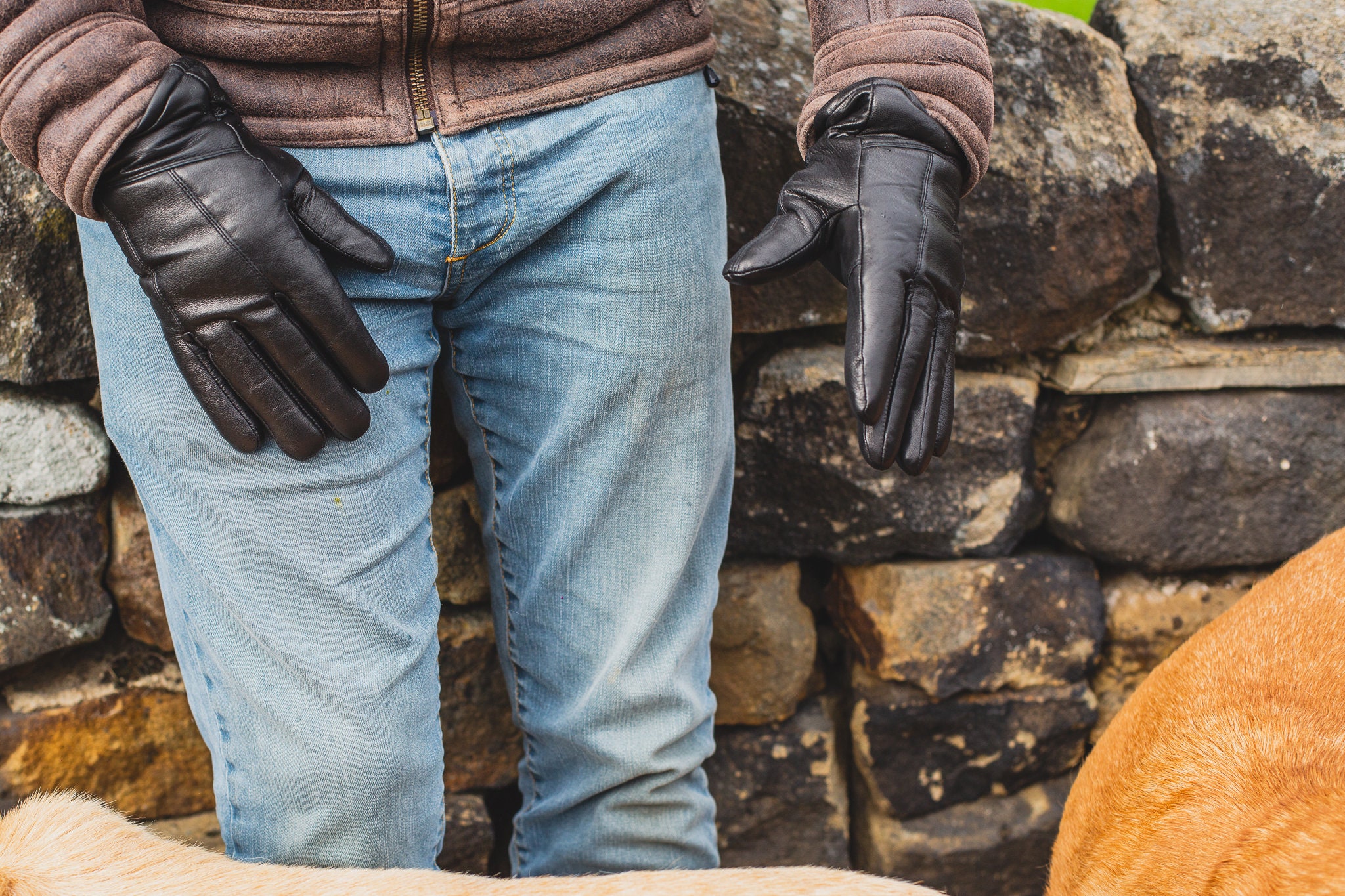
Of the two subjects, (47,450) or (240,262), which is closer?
(240,262)

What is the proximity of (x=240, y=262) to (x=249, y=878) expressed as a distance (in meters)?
0.52

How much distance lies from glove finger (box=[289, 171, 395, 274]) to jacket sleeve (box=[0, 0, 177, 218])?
0.46ft

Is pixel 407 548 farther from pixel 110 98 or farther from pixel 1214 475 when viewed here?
pixel 1214 475

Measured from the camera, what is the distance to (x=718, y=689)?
1.70m

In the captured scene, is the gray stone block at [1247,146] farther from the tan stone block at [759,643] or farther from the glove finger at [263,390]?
the glove finger at [263,390]

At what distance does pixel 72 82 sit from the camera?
82 cm

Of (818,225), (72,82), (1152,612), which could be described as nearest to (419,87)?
(72,82)

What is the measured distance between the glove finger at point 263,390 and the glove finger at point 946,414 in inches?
24.3

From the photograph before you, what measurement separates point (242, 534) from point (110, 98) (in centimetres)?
40

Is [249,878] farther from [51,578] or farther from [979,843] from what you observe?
[979,843]

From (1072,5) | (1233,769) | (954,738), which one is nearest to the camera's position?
(1233,769)

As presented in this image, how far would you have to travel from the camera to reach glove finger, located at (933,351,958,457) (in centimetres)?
102

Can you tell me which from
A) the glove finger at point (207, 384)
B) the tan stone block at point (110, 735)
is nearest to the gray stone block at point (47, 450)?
the tan stone block at point (110, 735)

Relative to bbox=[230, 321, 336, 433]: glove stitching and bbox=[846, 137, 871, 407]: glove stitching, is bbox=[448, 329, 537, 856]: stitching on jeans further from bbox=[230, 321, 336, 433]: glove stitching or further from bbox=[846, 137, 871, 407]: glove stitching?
bbox=[846, 137, 871, 407]: glove stitching
